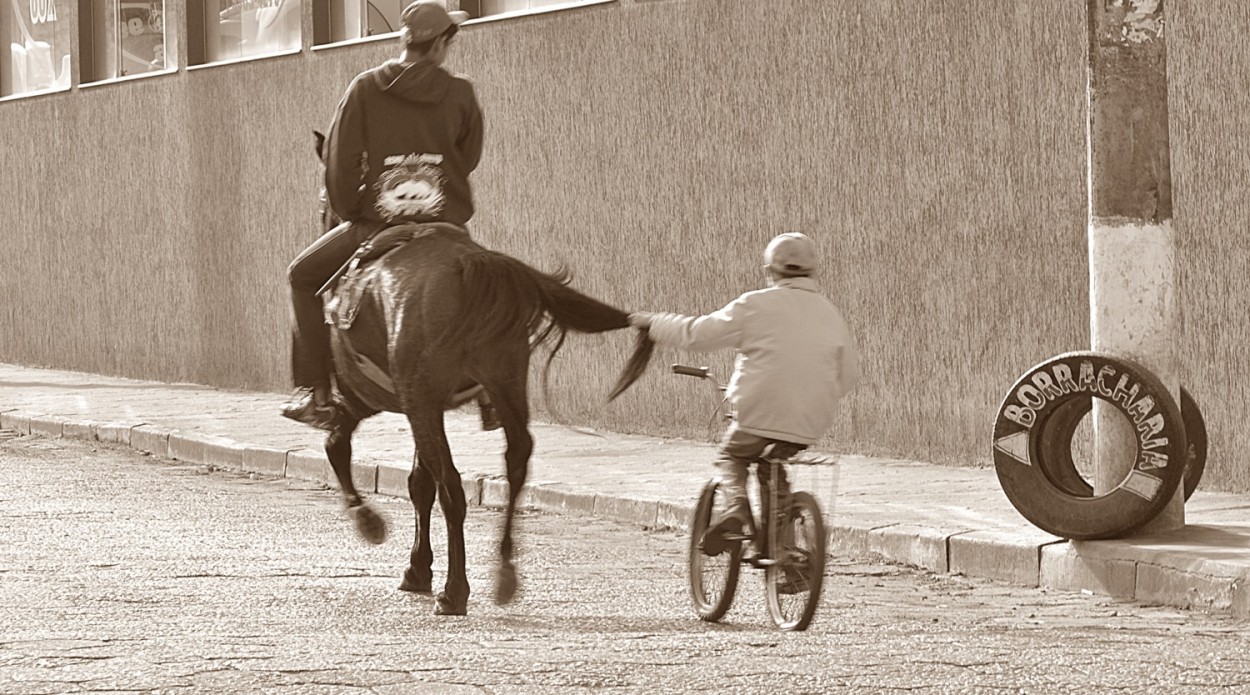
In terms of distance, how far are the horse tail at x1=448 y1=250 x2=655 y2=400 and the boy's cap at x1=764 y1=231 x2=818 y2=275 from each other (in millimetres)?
762

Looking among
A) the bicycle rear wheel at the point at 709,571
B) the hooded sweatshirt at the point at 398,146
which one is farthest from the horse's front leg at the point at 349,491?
the bicycle rear wheel at the point at 709,571

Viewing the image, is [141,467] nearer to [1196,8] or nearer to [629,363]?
[629,363]

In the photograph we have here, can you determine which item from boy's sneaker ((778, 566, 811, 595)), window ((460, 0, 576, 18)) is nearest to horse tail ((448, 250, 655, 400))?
boy's sneaker ((778, 566, 811, 595))

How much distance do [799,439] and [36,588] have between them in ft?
9.88

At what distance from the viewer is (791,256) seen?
23.6 ft

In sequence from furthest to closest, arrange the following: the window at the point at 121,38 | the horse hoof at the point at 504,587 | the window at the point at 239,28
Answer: the window at the point at 121,38 < the window at the point at 239,28 < the horse hoof at the point at 504,587

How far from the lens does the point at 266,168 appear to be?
18.4 meters

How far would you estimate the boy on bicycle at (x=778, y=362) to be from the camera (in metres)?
7.10

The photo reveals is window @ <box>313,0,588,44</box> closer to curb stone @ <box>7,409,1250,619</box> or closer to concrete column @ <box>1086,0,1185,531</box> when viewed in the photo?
curb stone @ <box>7,409,1250,619</box>

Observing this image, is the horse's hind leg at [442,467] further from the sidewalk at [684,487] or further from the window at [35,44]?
the window at [35,44]

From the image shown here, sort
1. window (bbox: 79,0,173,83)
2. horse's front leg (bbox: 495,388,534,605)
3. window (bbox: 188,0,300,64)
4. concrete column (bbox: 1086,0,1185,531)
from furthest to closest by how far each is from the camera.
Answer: window (bbox: 79,0,173,83), window (bbox: 188,0,300,64), concrete column (bbox: 1086,0,1185,531), horse's front leg (bbox: 495,388,534,605)

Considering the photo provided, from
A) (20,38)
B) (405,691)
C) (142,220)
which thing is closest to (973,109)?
(405,691)

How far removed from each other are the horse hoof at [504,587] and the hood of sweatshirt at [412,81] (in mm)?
1992

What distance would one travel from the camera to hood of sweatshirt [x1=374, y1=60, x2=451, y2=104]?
8.26 m
